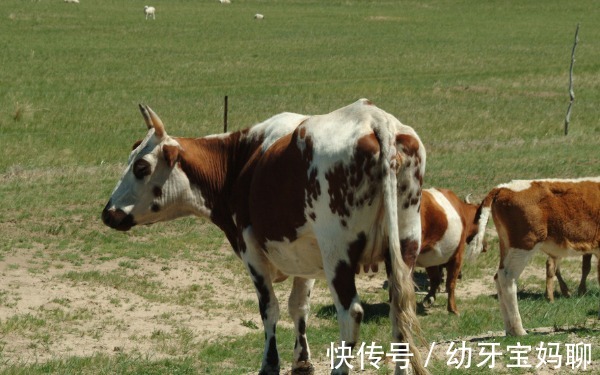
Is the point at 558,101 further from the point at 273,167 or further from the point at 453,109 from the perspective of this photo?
the point at 273,167

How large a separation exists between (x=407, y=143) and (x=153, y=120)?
2385 mm

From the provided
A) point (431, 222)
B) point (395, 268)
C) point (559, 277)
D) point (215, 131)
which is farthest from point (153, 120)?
point (215, 131)

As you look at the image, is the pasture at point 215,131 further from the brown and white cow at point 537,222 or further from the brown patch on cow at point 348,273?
the brown patch on cow at point 348,273

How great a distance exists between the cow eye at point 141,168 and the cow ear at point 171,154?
167 mm

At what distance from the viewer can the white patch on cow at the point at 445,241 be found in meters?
13.8

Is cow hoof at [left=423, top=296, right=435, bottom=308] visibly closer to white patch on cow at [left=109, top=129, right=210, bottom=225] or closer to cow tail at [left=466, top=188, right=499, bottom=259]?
cow tail at [left=466, top=188, right=499, bottom=259]

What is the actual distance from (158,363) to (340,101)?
2467cm

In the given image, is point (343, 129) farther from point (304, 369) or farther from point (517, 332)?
point (517, 332)

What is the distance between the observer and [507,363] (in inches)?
348

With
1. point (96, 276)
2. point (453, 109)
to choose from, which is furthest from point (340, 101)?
point (96, 276)

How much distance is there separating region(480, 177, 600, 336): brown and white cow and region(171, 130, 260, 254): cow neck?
3.11m

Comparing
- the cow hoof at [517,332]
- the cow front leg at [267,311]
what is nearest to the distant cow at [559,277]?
the cow hoof at [517,332]

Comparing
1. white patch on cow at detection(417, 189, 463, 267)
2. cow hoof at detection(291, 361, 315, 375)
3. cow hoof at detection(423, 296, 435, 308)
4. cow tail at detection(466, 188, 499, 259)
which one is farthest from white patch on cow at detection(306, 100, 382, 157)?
cow hoof at detection(423, 296, 435, 308)

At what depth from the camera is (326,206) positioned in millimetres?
7859
